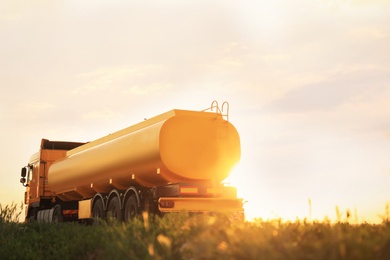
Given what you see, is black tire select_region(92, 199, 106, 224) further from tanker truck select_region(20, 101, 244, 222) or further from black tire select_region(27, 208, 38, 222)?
black tire select_region(27, 208, 38, 222)

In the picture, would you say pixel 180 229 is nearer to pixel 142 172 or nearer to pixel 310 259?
pixel 310 259

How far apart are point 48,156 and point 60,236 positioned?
1439 cm

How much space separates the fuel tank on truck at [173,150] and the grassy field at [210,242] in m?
3.56

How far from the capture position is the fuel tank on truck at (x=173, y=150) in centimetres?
1588

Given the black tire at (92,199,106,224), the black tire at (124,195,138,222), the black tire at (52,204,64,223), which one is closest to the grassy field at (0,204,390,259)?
the black tire at (124,195,138,222)

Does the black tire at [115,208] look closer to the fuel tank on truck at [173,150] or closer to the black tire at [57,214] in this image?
the fuel tank on truck at [173,150]

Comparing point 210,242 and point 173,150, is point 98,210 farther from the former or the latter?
point 210,242

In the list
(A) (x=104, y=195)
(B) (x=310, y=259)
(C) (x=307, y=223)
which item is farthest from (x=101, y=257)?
(A) (x=104, y=195)

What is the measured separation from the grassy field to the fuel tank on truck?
11.7ft

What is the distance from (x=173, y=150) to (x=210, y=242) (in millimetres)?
10346

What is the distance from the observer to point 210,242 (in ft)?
18.3

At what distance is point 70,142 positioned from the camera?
87.2 feet

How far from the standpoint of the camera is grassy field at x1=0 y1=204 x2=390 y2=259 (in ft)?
18.0

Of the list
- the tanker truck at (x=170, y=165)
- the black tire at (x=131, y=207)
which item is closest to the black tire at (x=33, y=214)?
the tanker truck at (x=170, y=165)
